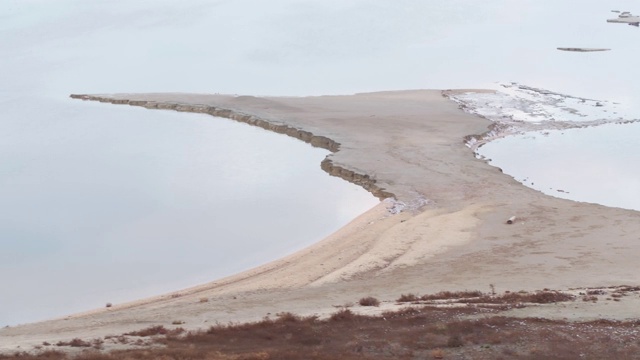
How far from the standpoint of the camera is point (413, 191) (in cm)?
3306

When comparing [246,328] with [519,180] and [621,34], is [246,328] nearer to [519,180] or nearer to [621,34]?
[519,180]

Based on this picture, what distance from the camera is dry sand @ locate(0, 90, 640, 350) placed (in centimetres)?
2003

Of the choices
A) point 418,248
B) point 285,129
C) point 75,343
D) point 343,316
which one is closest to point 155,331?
point 75,343

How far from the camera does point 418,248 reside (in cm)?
2656

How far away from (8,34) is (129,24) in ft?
35.5

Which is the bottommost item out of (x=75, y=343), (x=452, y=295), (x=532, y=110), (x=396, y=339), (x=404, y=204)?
(x=452, y=295)

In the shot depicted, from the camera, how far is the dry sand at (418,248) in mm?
20031

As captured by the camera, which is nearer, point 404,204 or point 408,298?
point 408,298

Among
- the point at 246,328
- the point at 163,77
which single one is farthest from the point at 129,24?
the point at 246,328

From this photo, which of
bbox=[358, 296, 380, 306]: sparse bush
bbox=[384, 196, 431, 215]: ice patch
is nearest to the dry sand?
bbox=[384, 196, 431, 215]: ice patch

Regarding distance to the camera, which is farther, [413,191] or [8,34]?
[8,34]

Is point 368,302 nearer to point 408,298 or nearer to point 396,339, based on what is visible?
point 408,298

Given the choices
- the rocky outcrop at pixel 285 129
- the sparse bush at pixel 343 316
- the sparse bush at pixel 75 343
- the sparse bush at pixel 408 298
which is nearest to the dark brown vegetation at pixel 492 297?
the sparse bush at pixel 408 298

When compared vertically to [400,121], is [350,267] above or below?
below
